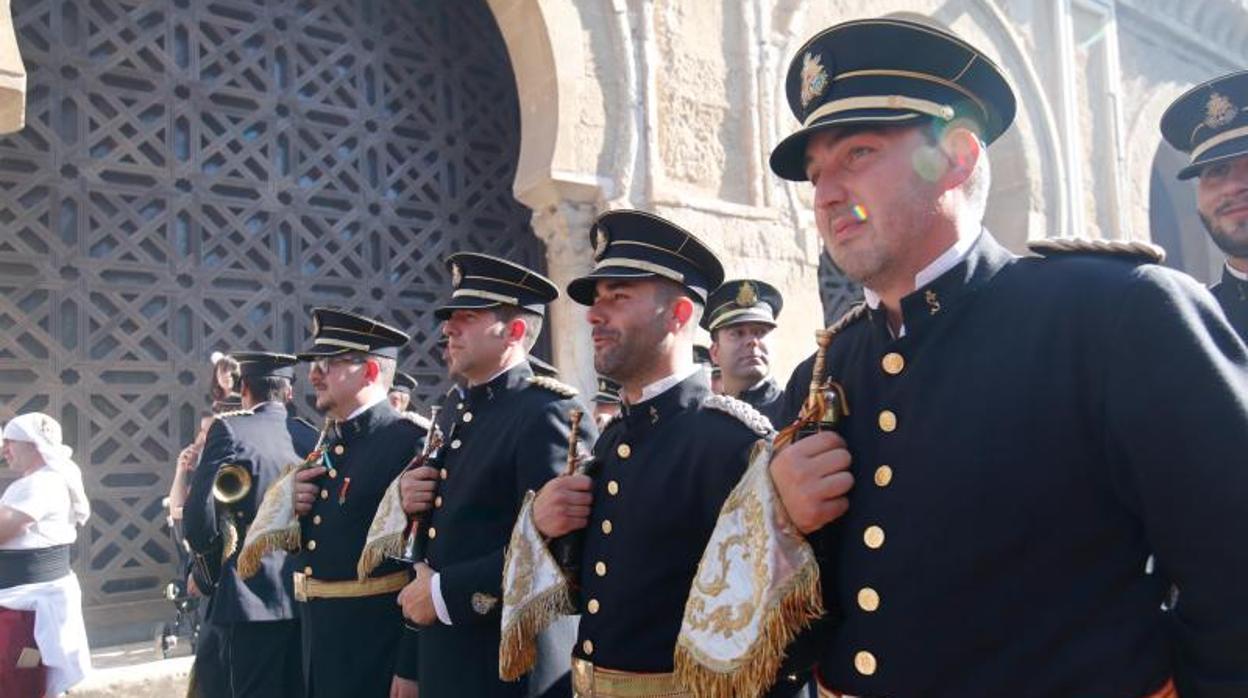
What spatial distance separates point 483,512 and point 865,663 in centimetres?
188

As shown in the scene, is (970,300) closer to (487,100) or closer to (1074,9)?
(487,100)

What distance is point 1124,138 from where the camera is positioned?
11586mm

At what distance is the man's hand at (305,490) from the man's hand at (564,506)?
1.82 meters

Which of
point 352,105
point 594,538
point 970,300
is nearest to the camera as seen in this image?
point 970,300

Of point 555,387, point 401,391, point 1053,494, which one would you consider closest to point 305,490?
point 555,387

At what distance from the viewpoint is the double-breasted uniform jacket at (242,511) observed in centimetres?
464

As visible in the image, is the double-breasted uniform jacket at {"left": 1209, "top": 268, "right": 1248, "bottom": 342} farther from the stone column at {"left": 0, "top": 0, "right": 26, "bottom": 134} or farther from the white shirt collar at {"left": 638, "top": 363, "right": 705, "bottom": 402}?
the stone column at {"left": 0, "top": 0, "right": 26, "bottom": 134}

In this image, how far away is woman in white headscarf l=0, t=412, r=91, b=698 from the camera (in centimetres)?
471

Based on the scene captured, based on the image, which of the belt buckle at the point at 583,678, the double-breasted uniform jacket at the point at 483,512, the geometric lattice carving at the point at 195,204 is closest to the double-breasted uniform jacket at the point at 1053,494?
the belt buckle at the point at 583,678

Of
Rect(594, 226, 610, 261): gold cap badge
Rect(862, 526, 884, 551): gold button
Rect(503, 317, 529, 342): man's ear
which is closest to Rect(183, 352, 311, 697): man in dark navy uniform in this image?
Rect(503, 317, 529, 342): man's ear

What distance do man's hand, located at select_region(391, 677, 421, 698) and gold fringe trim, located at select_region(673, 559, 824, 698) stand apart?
1984 millimetres

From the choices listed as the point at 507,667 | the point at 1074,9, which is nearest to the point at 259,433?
the point at 507,667

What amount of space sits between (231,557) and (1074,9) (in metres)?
10.9

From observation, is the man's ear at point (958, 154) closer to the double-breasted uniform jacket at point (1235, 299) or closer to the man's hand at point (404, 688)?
the double-breasted uniform jacket at point (1235, 299)
